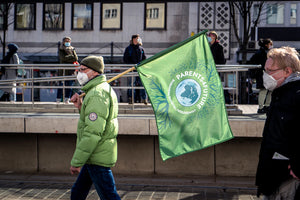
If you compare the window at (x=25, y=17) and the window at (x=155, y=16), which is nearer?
the window at (x=155, y=16)

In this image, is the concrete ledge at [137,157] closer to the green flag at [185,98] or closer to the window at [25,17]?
the green flag at [185,98]

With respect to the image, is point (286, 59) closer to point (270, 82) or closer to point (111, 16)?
point (270, 82)

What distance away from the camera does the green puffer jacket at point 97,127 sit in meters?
4.32

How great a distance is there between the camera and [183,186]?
7.62 m

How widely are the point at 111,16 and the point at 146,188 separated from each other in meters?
18.0

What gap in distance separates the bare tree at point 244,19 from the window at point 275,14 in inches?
33.2

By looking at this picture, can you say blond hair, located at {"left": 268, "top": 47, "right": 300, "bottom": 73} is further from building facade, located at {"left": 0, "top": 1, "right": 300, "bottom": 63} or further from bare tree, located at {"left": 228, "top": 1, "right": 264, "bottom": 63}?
building facade, located at {"left": 0, "top": 1, "right": 300, "bottom": 63}

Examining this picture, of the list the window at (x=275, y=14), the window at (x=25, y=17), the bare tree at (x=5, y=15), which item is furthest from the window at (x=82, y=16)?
the window at (x=275, y=14)

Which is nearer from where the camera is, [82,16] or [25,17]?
[82,16]

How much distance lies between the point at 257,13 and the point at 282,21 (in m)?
1.55

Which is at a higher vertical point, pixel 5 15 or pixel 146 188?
pixel 5 15

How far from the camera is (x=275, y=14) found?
79.0 ft

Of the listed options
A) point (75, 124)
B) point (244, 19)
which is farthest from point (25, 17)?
point (75, 124)

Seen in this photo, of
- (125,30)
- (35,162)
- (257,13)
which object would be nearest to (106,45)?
(125,30)
